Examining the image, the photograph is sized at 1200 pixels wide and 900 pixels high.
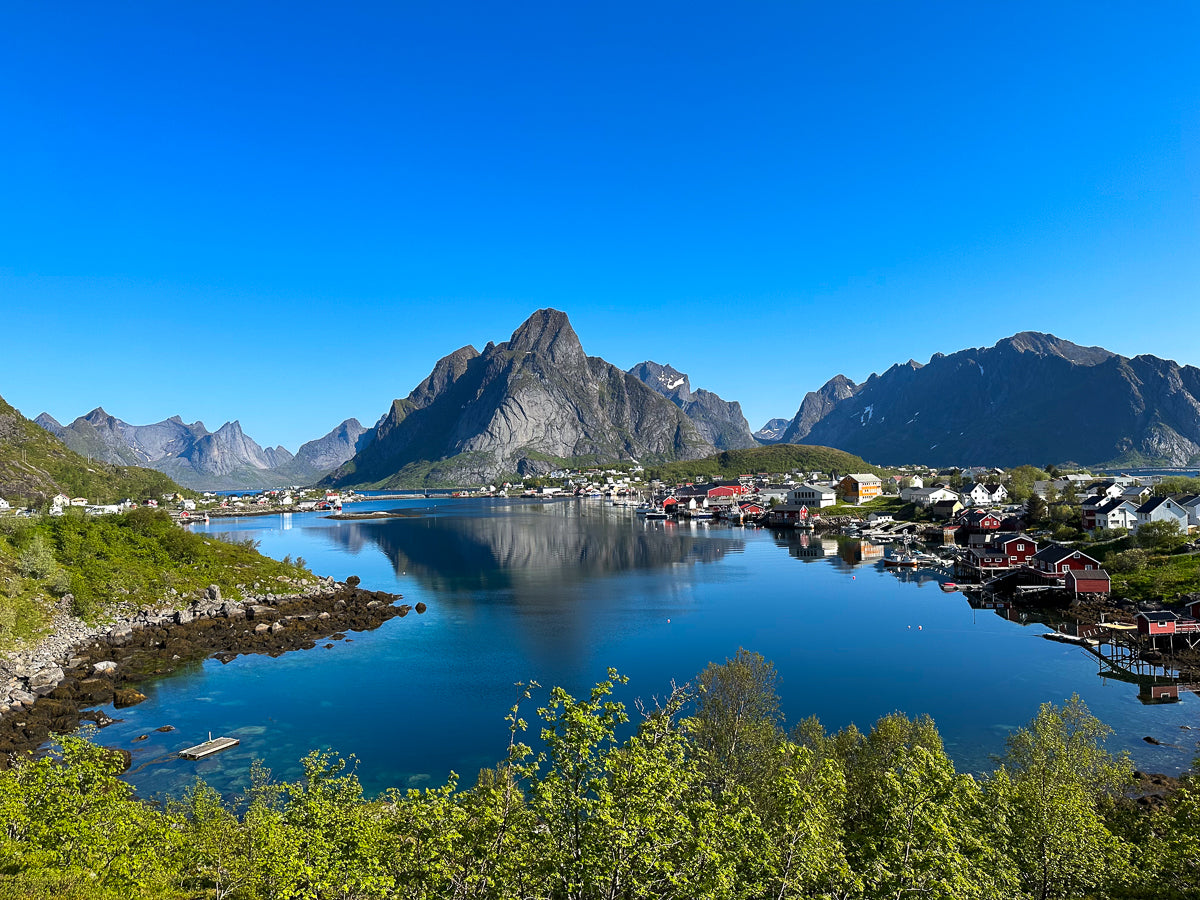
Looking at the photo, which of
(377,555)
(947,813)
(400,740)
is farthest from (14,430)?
(947,813)

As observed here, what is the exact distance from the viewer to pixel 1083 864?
11.8 m

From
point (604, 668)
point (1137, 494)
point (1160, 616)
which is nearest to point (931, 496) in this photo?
point (1137, 494)

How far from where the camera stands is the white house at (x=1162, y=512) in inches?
2403

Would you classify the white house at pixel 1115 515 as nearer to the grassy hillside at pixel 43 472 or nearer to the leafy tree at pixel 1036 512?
the leafy tree at pixel 1036 512

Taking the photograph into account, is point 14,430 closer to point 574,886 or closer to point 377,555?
point 377,555

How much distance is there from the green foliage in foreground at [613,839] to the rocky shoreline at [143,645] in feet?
53.6

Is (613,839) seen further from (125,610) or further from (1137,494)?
(1137,494)

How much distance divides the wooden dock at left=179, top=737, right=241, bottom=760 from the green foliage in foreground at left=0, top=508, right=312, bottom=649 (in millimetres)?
17128

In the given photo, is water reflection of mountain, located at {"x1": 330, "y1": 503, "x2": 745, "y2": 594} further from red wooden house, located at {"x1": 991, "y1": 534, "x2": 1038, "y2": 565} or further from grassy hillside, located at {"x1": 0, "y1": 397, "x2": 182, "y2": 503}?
grassy hillside, located at {"x1": 0, "y1": 397, "x2": 182, "y2": 503}

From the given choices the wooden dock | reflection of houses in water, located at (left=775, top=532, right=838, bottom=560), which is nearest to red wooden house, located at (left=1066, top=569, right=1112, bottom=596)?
reflection of houses in water, located at (left=775, top=532, right=838, bottom=560)

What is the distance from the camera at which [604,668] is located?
120 feet

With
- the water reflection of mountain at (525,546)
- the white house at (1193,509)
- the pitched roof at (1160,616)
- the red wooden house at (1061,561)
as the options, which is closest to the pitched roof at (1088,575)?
the red wooden house at (1061,561)

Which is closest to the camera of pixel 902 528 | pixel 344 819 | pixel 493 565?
pixel 344 819

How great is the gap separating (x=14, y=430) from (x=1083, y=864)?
165 m
